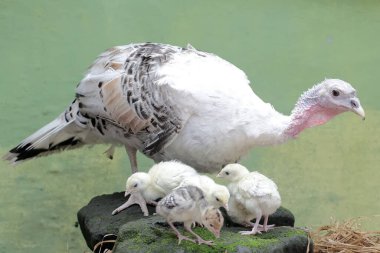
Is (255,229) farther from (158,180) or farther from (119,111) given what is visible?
(119,111)

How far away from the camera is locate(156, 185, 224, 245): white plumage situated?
99.9 inches

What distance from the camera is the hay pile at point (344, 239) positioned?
3.24 meters

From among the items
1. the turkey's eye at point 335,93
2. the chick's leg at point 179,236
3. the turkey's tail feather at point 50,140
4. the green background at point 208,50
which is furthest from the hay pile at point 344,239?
the turkey's tail feather at point 50,140

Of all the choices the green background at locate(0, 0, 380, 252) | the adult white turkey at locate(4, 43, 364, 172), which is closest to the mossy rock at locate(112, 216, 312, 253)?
the adult white turkey at locate(4, 43, 364, 172)

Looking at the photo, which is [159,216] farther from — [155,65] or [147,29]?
[147,29]

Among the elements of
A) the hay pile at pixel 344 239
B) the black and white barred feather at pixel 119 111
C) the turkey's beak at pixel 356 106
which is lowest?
the hay pile at pixel 344 239

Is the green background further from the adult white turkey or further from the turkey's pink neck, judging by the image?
the turkey's pink neck

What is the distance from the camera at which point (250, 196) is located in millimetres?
2814

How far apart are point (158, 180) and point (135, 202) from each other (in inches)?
7.2

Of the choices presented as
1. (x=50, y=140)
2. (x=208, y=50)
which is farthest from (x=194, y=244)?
(x=208, y=50)

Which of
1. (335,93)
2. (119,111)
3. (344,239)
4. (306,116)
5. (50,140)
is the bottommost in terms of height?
(344,239)

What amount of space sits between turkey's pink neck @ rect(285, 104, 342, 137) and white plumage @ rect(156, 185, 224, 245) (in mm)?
674

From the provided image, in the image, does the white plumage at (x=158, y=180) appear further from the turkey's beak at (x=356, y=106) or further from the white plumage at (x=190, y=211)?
the turkey's beak at (x=356, y=106)

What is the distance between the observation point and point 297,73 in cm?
404
